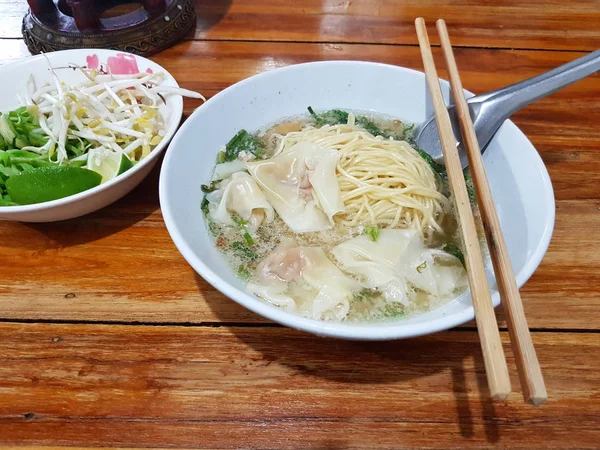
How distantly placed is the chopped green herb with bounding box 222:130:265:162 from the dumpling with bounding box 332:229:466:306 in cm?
53

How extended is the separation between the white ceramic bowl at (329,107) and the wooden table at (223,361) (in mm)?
148

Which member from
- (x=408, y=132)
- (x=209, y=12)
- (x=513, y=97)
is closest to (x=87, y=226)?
(x=408, y=132)

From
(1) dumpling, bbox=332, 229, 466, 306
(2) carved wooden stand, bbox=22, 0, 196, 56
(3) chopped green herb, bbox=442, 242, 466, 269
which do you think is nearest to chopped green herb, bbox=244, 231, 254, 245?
(1) dumpling, bbox=332, 229, 466, 306

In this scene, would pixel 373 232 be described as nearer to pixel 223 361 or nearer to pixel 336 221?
pixel 336 221

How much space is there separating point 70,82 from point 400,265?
156 centimetres

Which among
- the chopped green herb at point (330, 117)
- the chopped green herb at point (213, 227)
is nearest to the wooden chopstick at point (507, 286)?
the chopped green herb at point (330, 117)

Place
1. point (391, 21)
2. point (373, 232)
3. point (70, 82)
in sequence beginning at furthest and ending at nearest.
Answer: point (391, 21) → point (70, 82) → point (373, 232)

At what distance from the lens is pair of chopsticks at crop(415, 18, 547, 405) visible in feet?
2.46

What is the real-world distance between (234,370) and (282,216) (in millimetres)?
507

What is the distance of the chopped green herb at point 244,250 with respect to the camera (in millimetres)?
1341

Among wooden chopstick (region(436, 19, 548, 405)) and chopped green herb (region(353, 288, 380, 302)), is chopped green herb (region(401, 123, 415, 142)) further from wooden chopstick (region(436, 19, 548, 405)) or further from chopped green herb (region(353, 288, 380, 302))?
chopped green herb (region(353, 288, 380, 302))

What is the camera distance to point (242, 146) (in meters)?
1.64

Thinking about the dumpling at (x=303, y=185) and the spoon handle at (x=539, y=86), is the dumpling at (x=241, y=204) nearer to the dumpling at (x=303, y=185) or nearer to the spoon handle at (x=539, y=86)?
the dumpling at (x=303, y=185)

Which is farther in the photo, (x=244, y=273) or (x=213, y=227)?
(x=213, y=227)
